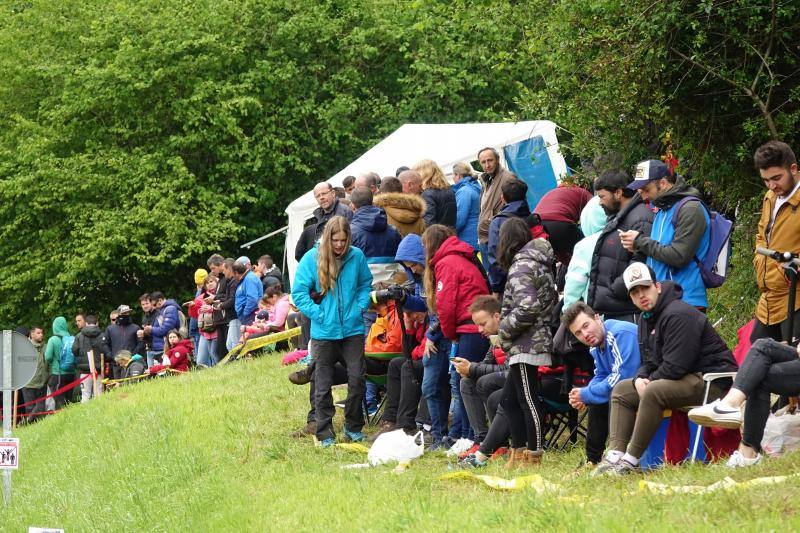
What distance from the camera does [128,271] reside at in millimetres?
32375

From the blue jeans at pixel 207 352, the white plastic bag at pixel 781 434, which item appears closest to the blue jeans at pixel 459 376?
the white plastic bag at pixel 781 434

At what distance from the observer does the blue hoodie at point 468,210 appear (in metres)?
13.0

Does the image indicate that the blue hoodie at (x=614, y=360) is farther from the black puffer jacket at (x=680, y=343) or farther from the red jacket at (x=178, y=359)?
the red jacket at (x=178, y=359)

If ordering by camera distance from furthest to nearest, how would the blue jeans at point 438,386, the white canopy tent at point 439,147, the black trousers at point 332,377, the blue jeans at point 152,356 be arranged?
the blue jeans at point 152,356 → the white canopy tent at point 439,147 → the black trousers at point 332,377 → the blue jeans at point 438,386

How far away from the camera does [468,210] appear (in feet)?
42.7

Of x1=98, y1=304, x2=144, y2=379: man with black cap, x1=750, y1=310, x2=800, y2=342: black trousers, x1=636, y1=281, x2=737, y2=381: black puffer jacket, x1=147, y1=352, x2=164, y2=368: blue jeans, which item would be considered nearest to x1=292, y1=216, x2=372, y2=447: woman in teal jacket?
x1=636, y1=281, x2=737, y2=381: black puffer jacket

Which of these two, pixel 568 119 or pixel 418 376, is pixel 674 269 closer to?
pixel 418 376

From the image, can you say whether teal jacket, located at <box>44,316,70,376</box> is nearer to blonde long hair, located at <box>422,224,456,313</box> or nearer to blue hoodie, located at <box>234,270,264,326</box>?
blue hoodie, located at <box>234,270,264,326</box>

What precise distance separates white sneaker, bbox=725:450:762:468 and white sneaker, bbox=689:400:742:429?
23 centimetres

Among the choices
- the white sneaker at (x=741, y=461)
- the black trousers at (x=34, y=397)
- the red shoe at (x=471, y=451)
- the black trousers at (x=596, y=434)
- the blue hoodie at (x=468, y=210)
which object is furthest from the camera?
the black trousers at (x=34, y=397)

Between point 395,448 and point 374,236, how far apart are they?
2.76 meters

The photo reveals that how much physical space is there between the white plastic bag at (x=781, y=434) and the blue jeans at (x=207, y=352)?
44.0ft

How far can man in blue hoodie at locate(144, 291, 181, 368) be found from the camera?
23297 millimetres

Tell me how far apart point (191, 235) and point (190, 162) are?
8.70 ft
